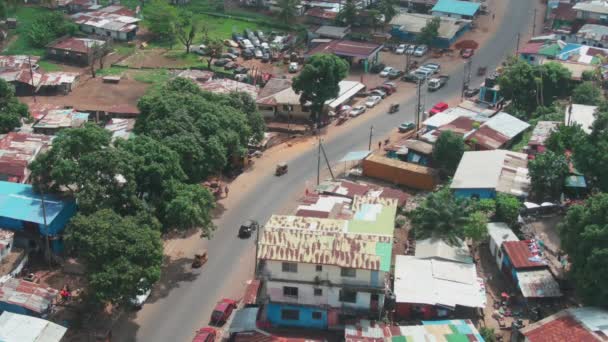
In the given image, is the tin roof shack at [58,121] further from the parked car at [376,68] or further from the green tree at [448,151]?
the parked car at [376,68]

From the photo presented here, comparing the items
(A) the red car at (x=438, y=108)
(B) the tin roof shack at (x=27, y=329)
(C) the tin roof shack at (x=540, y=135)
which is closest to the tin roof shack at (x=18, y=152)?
(B) the tin roof shack at (x=27, y=329)

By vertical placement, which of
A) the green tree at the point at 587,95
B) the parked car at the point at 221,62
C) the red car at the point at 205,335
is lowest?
the red car at the point at 205,335

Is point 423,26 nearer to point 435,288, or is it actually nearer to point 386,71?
point 386,71

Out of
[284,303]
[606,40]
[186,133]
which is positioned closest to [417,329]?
[284,303]

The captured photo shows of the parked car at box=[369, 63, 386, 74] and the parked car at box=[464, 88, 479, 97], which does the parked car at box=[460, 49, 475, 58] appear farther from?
the parked car at box=[464, 88, 479, 97]

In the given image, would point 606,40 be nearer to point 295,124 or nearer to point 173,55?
point 295,124

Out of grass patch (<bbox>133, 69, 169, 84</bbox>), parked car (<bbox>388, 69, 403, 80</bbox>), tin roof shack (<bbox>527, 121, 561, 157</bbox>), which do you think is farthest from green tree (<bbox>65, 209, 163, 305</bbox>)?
parked car (<bbox>388, 69, 403, 80</bbox>)

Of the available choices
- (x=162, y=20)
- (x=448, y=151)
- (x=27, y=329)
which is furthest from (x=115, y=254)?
(x=162, y=20)
